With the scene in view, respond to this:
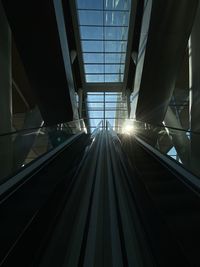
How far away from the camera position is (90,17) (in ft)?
53.6

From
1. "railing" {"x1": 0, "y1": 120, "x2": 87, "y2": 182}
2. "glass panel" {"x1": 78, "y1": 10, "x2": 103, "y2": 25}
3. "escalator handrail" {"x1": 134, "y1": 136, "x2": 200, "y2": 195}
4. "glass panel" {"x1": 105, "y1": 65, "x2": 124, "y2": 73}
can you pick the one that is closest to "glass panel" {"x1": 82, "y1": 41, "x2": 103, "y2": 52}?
"glass panel" {"x1": 78, "y1": 10, "x2": 103, "y2": 25}

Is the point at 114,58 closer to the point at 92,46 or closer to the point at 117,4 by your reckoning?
the point at 92,46

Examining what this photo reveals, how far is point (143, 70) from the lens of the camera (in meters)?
11.7

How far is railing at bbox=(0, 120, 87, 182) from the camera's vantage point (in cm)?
441

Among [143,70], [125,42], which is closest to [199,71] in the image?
[143,70]

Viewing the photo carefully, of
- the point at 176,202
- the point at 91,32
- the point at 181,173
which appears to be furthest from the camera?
the point at 91,32

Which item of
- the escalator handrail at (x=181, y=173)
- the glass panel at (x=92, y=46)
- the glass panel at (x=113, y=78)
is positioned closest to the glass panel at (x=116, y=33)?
the glass panel at (x=92, y=46)

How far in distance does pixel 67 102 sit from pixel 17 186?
31.8 ft

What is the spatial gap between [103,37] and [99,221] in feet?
55.7

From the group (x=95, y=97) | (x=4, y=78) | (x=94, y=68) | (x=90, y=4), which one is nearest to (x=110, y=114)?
(x=95, y=97)

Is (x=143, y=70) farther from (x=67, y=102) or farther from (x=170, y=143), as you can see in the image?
(x=170, y=143)

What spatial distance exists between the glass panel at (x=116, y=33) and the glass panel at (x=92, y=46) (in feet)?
2.50

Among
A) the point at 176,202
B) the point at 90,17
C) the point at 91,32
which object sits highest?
the point at 90,17

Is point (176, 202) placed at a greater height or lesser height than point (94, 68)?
lesser
